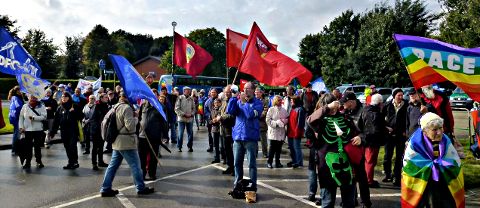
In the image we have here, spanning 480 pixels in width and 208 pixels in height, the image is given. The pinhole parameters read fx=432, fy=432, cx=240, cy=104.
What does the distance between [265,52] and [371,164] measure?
3150 millimetres

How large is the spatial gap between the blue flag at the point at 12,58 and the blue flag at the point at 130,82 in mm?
4468

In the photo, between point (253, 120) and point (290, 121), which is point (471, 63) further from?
point (290, 121)

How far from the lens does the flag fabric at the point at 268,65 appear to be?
8688 mm

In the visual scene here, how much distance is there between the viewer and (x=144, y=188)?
23.9 feet

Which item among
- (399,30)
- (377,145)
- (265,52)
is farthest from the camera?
(399,30)

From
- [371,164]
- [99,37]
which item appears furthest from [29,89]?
[99,37]

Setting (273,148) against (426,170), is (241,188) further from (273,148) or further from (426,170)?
(426,170)

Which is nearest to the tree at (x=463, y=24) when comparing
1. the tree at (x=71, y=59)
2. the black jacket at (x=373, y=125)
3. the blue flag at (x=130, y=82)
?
the black jacket at (x=373, y=125)

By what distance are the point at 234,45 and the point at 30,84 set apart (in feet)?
17.0

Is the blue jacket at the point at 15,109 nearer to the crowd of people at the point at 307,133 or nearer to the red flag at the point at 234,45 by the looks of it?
the crowd of people at the point at 307,133

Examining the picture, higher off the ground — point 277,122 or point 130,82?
point 130,82

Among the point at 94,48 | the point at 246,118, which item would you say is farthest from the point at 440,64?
the point at 94,48

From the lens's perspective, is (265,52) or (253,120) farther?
(265,52)

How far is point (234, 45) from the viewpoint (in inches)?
459
